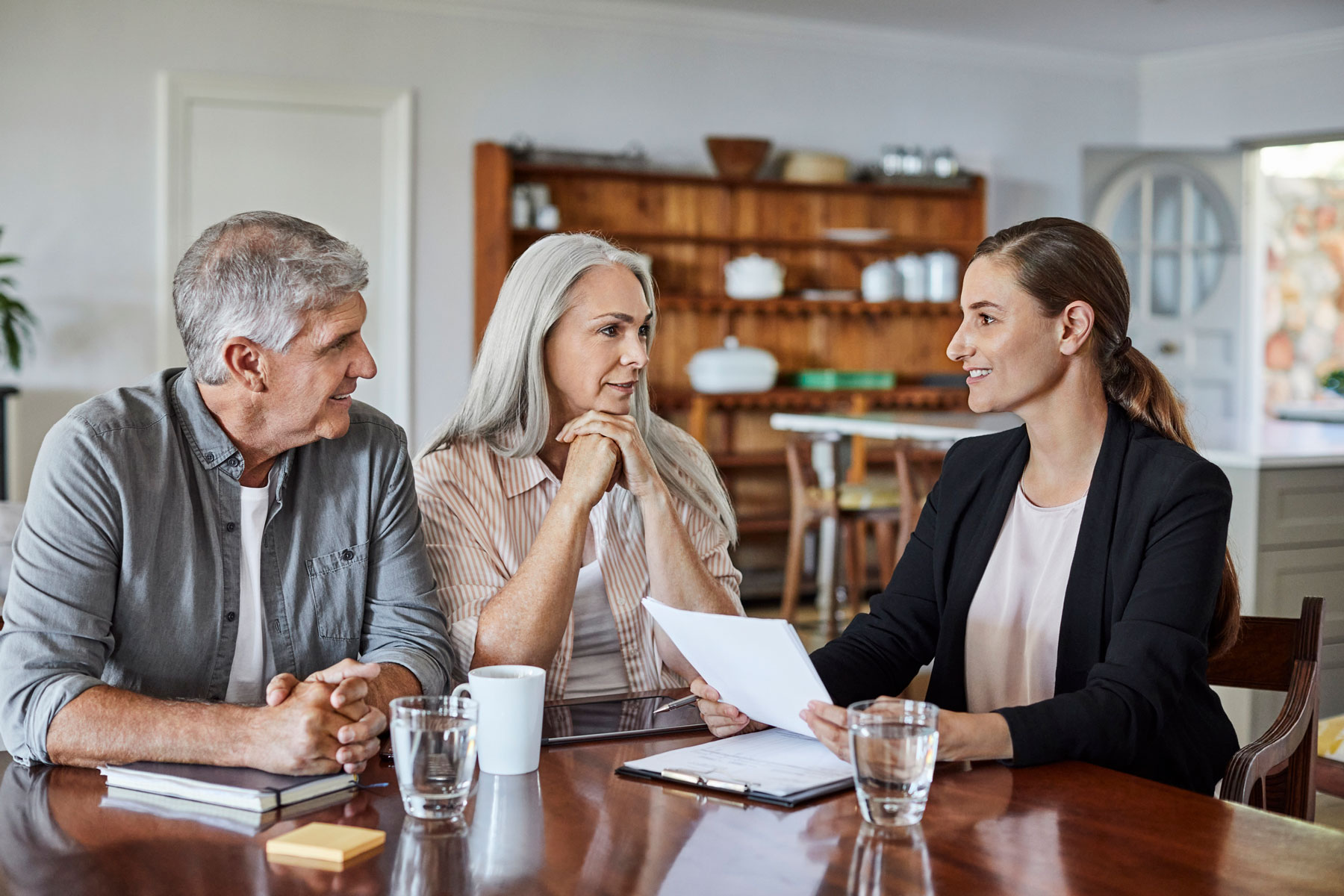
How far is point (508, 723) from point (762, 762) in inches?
10.5

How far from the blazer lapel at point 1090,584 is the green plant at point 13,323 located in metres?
4.60

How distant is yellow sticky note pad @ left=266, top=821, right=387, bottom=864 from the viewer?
1.07m

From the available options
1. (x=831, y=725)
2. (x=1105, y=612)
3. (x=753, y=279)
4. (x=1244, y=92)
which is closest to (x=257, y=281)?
(x=831, y=725)

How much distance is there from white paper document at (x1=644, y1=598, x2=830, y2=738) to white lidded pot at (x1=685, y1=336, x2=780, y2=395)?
194 inches

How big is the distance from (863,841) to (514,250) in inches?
212

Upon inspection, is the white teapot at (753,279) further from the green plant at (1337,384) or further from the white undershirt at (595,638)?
the white undershirt at (595,638)

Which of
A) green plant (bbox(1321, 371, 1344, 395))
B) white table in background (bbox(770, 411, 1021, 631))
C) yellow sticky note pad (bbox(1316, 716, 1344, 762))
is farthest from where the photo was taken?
white table in background (bbox(770, 411, 1021, 631))

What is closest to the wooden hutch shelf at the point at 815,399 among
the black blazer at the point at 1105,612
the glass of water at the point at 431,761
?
the black blazer at the point at 1105,612

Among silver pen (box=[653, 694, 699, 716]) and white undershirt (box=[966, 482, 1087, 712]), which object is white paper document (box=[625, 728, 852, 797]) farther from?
white undershirt (box=[966, 482, 1087, 712])

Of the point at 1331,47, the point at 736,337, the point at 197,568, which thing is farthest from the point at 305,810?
the point at 1331,47

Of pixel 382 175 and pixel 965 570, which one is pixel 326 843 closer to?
pixel 965 570

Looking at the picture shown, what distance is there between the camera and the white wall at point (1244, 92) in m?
7.23

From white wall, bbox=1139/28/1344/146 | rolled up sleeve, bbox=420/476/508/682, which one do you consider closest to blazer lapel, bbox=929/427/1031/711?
rolled up sleeve, bbox=420/476/508/682

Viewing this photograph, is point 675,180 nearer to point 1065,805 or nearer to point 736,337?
point 736,337
